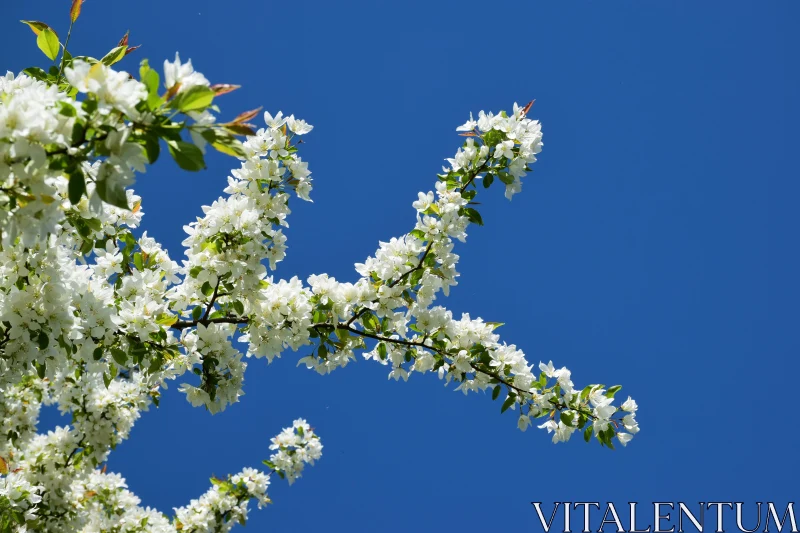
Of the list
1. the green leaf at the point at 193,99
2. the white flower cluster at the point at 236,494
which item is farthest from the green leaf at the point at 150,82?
the white flower cluster at the point at 236,494

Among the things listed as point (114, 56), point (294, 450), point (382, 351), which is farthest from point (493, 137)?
point (294, 450)

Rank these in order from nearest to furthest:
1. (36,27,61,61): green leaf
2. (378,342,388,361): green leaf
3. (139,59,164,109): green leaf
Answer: (139,59,164,109): green leaf
(36,27,61,61): green leaf
(378,342,388,361): green leaf

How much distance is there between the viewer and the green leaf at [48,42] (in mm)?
2914

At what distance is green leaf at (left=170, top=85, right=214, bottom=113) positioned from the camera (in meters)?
1.75

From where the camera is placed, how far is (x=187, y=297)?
3629 mm

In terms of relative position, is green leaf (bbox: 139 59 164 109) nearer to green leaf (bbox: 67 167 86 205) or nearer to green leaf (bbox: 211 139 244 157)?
green leaf (bbox: 211 139 244 157)

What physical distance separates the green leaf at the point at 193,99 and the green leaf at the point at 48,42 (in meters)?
1.64

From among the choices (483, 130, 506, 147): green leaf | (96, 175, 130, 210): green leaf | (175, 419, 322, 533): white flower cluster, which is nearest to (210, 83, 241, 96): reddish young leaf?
(96, 175, 130, 210): green leaf

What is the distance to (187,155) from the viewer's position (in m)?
1.80

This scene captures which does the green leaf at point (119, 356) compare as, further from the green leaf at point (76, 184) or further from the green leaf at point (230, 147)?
the green leaf at point (230, 147)

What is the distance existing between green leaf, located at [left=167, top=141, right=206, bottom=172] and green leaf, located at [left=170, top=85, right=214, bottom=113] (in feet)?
0.34

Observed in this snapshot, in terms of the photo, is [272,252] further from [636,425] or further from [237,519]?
[237,519]

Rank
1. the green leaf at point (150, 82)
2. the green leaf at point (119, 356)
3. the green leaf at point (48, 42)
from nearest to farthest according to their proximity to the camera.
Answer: the green leaf at point (150, 82) < the green leaf at point (48, 42) < the green leaf at point (119, 356)

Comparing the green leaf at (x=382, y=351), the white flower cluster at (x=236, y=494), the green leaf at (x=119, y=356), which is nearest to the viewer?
the green leaf at (x=119, y=356)
